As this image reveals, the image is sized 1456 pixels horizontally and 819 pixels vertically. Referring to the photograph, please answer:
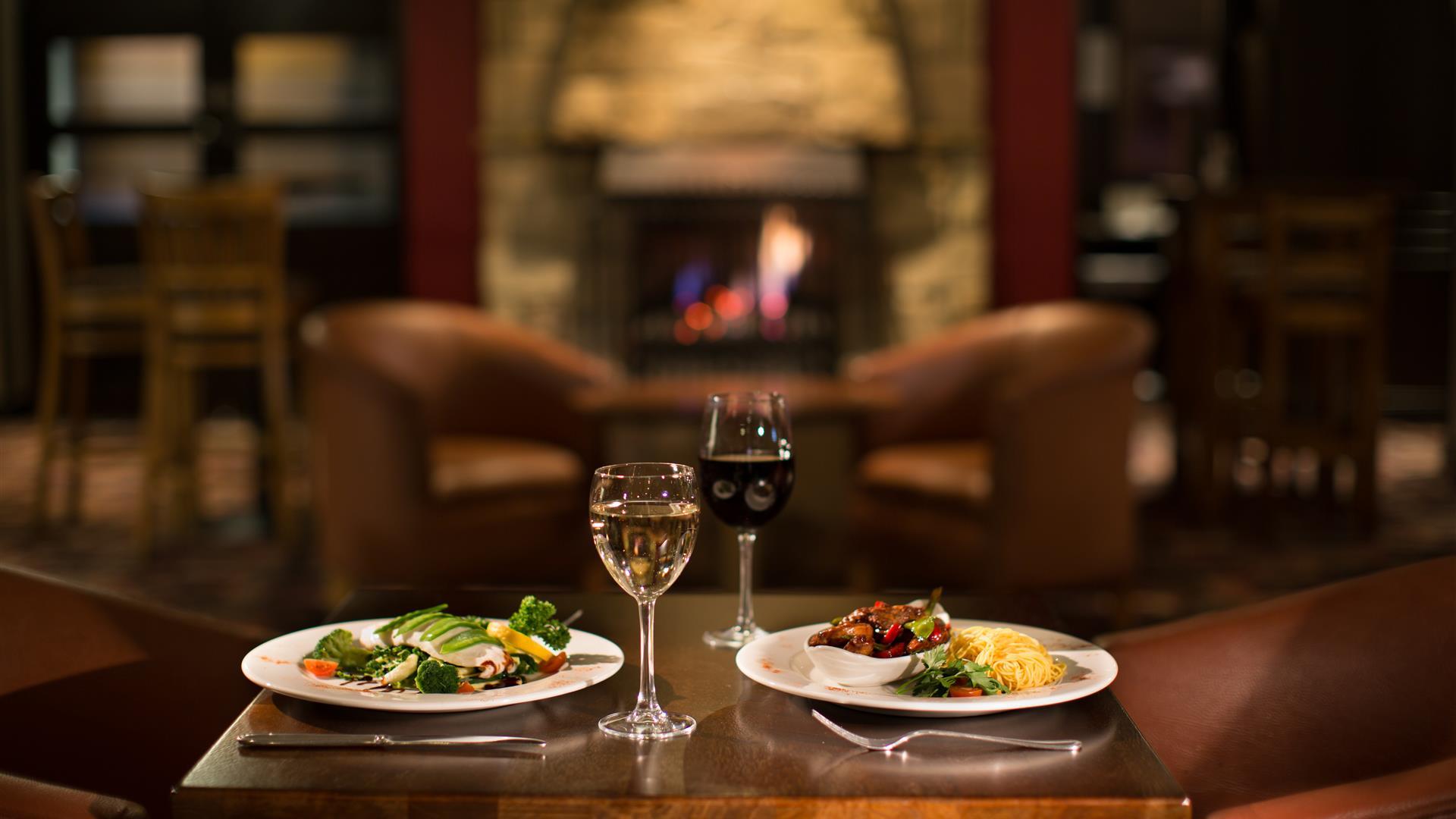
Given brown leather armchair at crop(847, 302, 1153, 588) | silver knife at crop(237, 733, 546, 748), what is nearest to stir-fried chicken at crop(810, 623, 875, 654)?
silver knife at crop(237, 733, 546, 748)

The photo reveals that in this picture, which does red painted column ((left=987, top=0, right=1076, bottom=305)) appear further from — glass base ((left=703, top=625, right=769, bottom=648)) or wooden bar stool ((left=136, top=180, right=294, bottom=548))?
glass base ((left=703, top=625, right=769, bottom=648))

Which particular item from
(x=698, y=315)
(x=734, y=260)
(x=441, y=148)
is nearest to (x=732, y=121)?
(x=734, y=260)

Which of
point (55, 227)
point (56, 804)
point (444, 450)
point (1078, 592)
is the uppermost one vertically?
point (55, 227)

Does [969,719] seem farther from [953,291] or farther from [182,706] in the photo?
[953,291]

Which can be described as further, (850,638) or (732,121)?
(732,121)

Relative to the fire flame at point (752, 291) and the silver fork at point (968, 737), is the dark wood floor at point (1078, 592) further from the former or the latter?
the silver fork at point (968, 737)

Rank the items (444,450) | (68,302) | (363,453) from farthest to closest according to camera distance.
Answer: (68,302)
(444,450)
(363,453)

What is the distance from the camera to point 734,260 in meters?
5.53

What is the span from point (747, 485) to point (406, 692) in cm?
38

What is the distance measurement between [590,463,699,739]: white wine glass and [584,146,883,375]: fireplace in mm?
4415

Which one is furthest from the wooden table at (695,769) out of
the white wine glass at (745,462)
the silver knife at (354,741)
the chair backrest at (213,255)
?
the chair backrest at (213,255)

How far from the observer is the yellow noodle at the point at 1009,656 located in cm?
107

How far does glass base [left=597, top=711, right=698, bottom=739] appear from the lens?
1.01 metres

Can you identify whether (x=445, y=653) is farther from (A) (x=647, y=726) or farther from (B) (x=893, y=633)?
(B) (x=893, y=633)
